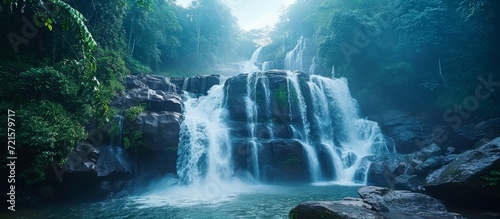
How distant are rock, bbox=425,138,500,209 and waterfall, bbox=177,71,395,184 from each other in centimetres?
750

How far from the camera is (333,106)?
68.2 feet

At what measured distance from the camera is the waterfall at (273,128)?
1400 centimetres

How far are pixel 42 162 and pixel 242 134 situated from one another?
995 cm

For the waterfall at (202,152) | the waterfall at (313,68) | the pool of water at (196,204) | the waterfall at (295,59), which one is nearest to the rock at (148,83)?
the waterfall at (202,152)

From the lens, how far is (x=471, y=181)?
6164 millimetres

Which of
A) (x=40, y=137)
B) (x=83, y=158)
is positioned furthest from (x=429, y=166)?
(x=40, y=137)

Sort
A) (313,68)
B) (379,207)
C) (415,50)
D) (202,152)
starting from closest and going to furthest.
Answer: (379,207) < (202,152) < (415,50) < (313,68)

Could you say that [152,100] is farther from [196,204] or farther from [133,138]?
[196,204]

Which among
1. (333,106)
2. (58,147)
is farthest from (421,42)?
(58,147)

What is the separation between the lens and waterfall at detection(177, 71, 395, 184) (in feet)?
45.9

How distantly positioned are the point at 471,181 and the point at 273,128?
36.8 ft

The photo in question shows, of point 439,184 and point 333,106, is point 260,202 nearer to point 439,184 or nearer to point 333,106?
point 439,184

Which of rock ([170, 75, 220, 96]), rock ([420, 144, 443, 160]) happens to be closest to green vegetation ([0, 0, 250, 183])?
rock ([170, 75, 220, 96])

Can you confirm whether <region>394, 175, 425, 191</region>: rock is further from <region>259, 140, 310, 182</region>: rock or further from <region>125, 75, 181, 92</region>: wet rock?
<region>125, 75, 181, 92</region>: wet rock
